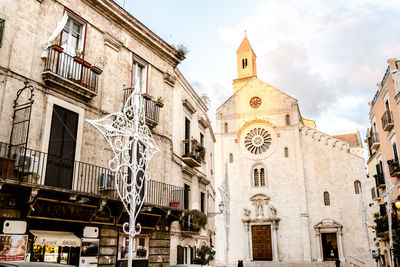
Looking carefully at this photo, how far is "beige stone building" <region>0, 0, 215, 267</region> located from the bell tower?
120ft

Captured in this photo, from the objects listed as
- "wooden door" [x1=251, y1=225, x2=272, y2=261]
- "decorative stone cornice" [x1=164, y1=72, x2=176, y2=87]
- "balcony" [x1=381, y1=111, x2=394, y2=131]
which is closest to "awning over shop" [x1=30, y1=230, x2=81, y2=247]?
"decorative stone cornice" [x1=164, y1=72, x2=176, y2=87]

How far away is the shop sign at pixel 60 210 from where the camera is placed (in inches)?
367

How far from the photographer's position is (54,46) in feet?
34.7

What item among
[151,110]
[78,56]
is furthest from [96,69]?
[151,110]

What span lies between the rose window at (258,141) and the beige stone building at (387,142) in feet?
46.1

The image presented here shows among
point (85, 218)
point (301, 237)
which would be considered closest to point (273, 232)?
point (301, 237)

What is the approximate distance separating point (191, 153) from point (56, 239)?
901 cm

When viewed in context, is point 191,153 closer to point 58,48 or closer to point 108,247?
point 108,247

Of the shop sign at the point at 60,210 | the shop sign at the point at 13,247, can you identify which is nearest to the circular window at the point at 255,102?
the shop sign at the point at 60,210

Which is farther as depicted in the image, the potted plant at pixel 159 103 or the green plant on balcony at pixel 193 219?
the green plant on balcony at pixel 193 219

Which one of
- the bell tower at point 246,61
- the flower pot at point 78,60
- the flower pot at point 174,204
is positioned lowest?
the flower pot at point 174,204

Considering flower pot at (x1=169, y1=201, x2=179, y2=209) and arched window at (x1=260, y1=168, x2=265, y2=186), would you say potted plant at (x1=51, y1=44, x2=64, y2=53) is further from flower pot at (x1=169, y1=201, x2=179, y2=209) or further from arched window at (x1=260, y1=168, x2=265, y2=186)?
arched window at (x1=260, y1=168, x2=265, y2=186)

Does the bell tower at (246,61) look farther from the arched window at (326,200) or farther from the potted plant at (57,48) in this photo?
the potted plant at (57,48)

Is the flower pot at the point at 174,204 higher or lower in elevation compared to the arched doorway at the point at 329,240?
higher
